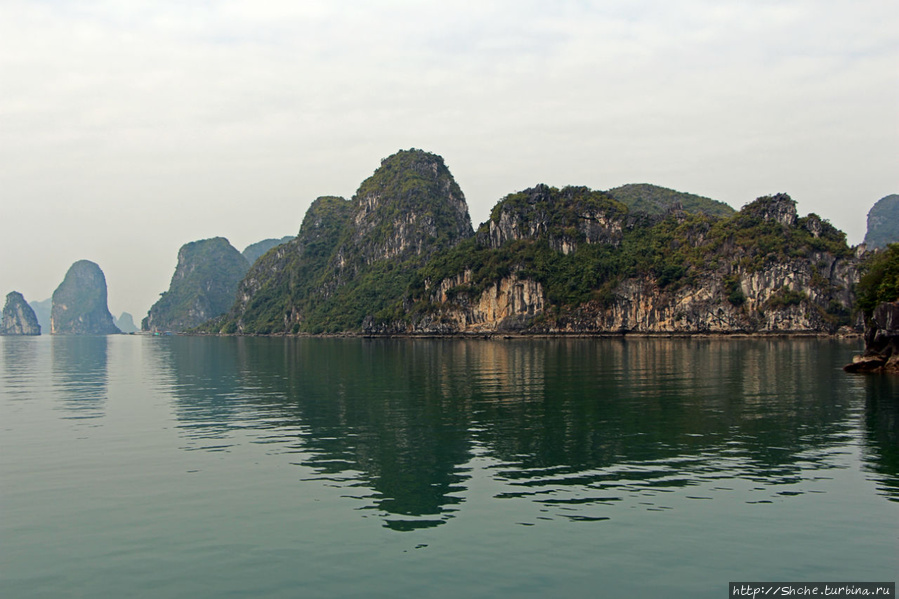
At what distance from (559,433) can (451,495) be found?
9.99m

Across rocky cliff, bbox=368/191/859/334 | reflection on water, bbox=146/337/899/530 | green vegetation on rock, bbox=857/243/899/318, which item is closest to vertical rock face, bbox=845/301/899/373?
reflection on water, bbox=146/337/899/530

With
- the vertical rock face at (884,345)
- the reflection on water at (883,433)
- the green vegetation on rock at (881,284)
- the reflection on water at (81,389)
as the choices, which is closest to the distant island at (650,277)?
the green vegetation on rock at (881,284)

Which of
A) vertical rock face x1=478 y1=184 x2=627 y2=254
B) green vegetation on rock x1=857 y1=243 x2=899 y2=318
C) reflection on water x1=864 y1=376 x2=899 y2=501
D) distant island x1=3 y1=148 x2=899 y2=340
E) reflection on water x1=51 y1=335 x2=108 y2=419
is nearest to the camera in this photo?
reflection on water x1=864 y1=376 x2=899 y2=501

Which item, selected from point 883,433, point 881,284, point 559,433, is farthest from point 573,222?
point 559,433

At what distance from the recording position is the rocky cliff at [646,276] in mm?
149750

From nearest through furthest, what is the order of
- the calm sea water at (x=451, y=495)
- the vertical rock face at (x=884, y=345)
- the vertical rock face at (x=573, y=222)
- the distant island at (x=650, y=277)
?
the calm sea water at (x=451, y=495)
the vertical rock face at (x=884, y=345)
the distant island at (x=650, y=277)
the vertical rock face at (x=573, y=222)

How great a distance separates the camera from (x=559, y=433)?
91.0ft

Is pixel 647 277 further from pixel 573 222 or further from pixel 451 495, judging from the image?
pixel 451 495

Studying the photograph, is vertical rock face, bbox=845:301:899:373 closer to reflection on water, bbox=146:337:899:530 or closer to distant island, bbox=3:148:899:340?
reflection on water, bbox=146:337:899:530

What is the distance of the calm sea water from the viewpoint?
1348 centimetres

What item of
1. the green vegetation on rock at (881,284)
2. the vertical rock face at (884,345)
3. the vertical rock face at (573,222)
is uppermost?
the vertical rock face at (573,222)

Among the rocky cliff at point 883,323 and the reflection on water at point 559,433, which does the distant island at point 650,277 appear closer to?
the rocky cliff at point 883,323

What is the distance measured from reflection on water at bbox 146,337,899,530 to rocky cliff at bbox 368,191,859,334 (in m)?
108

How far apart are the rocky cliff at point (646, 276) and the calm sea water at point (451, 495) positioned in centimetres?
12397
